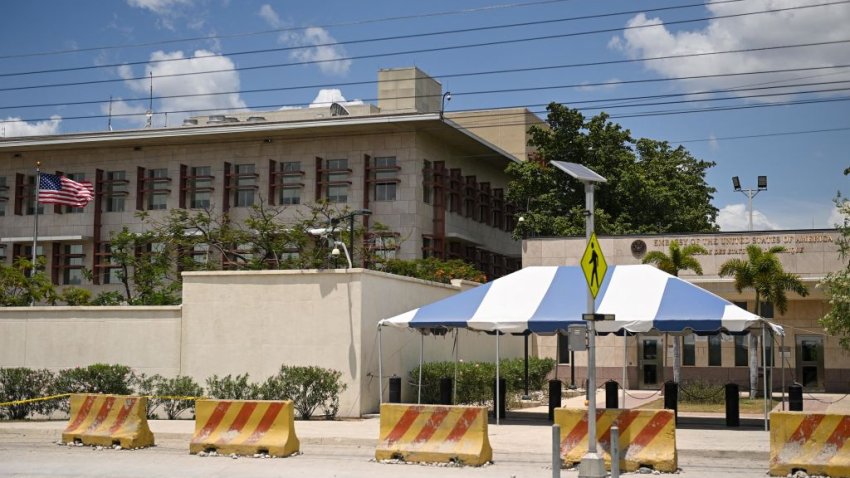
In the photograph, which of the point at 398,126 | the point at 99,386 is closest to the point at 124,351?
the point at 99,386

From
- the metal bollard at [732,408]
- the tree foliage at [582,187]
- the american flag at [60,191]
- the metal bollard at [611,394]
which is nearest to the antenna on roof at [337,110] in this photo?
the tree foliage at [582,187]

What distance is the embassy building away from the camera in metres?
47.9

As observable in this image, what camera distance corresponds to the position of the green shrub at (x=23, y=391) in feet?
90.6

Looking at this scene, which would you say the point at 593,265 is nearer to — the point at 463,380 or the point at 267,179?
the point at 463,380

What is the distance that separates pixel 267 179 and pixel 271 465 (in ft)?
109

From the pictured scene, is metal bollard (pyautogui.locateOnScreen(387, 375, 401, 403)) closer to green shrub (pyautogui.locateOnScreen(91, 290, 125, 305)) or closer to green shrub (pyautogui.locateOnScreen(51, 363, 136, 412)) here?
green shrub (pyautogui.locateOnScreen(51, 363, 136, 412))

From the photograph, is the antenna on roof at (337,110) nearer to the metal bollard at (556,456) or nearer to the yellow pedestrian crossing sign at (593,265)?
the yellow pedestrian crossing sign at (593,265)

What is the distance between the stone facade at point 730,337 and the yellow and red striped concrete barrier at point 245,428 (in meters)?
23.7

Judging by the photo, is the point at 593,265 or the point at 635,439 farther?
the point at 635,439

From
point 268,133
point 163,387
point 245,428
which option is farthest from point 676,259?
point 245,428

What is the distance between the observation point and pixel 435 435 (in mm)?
18219

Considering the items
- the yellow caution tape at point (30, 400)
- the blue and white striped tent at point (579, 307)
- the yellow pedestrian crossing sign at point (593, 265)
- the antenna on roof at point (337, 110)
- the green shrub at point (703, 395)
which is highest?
the antenna on roof at point (337, 110)

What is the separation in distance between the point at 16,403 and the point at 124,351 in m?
3.33

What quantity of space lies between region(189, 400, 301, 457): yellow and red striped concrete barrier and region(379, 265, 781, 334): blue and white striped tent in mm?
6539
